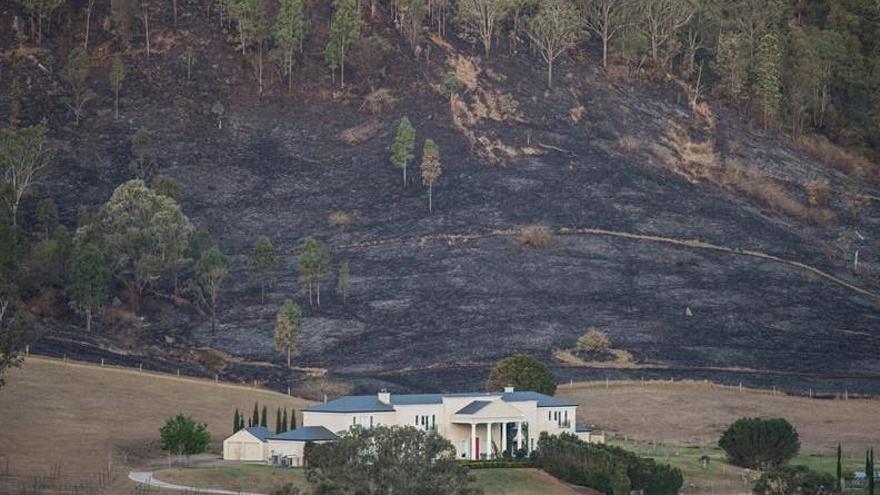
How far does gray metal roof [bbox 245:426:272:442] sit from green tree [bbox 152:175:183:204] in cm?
6401

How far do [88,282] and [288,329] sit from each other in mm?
16145

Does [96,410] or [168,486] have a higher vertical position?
[96,410]

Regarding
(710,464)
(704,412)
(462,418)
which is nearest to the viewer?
(710,464)

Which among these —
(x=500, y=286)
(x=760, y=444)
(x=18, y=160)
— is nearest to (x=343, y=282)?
(x=500, y=286)

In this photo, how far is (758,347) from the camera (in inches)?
6727

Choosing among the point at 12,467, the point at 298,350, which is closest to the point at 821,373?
the point at 298,350

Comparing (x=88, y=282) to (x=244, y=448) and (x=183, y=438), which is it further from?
(x=183, y=438)

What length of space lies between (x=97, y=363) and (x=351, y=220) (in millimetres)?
49054

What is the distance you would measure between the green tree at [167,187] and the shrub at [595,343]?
42.2 meters

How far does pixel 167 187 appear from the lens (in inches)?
7421

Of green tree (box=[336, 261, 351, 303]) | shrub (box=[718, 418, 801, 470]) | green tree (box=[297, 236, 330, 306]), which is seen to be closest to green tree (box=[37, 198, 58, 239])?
green tree (box=[297, 236, 330, 306])

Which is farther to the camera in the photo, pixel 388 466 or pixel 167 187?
pixel 167 187

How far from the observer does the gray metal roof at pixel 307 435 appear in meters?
122

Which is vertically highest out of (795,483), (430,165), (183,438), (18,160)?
(430,165)
